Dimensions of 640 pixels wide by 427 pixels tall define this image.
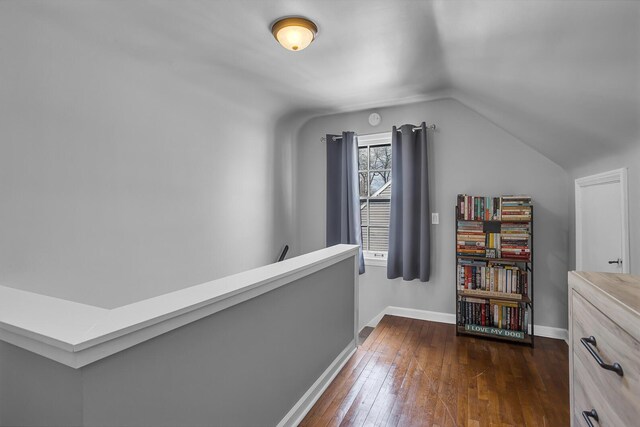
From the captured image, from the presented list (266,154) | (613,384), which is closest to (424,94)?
(266,154)

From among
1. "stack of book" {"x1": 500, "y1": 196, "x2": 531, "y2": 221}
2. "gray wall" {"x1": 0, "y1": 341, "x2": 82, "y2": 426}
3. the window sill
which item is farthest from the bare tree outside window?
"gray wall" {"x1": 0, "y1": 341, "x2": 82, "y2": 426}

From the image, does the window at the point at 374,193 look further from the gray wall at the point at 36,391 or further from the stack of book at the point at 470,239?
the gray wall at the point at 36,391

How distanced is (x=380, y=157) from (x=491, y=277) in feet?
6.02

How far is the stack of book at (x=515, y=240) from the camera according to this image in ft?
9.40

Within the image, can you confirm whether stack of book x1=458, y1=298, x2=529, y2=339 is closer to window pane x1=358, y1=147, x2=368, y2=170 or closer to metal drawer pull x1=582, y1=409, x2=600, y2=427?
window pane x1=358, y1=147, x2=368, y2=170

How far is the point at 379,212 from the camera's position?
397cm

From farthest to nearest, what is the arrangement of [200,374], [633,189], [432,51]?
[432,51] → [633,189] → [200,374]

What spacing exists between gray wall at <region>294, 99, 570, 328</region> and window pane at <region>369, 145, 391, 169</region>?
0.27 m

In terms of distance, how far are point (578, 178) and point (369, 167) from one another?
2.07 m

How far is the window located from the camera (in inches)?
154

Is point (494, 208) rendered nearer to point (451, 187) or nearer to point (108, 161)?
point (451, 187)

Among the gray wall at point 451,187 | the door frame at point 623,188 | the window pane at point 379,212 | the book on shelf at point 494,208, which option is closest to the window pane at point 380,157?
the gray wall at point 451,187

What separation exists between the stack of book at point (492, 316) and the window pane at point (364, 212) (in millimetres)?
1459

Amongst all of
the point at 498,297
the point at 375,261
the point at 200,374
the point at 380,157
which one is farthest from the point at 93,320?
the point at 380,157
